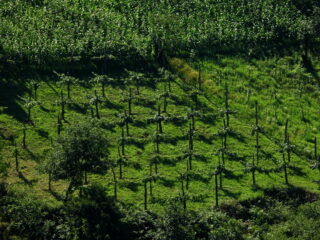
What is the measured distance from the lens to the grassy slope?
79.6 metres

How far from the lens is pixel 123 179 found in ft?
262

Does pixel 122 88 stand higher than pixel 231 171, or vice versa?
pixel 122 88

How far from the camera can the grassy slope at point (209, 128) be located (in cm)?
7962

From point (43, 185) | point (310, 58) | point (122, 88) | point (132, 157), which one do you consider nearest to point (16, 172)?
point (43, 185)

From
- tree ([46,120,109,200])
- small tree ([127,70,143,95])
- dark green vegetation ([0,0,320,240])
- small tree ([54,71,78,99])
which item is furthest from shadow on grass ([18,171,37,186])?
small tree ([127,70,143,95])

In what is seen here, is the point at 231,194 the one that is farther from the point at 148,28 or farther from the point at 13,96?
the point at 148,28

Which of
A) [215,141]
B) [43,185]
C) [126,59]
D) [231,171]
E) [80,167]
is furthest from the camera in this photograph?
[126,59]

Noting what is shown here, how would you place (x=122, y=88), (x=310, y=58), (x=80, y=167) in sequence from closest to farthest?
(x=80, y=167) < (x=122, y=88) < (x=310, y=58)

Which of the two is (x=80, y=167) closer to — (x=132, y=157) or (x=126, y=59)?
(x=132, y=157)

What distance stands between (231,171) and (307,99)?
29.7 m

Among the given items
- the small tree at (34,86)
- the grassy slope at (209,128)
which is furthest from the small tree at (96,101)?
the small tree at (34,86)

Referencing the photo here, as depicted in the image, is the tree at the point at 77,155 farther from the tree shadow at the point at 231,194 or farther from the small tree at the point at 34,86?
the small tree at the point at 34,86

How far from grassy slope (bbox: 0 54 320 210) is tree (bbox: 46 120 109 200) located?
449cm

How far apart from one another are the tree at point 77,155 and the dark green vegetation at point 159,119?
5.9 inches
